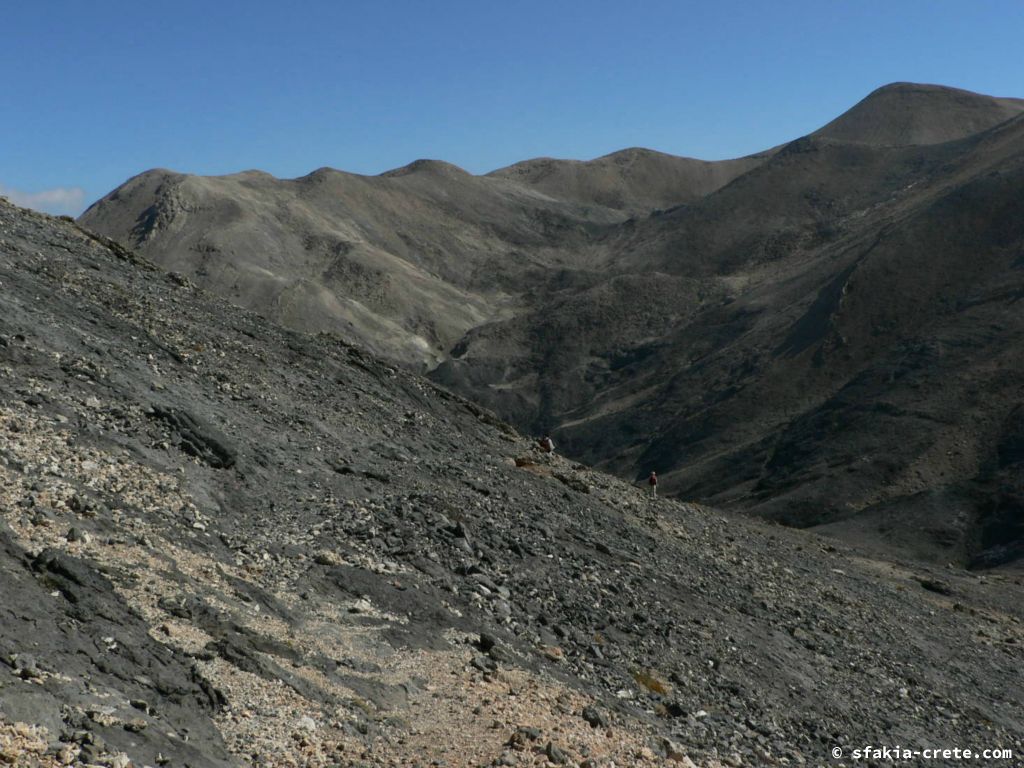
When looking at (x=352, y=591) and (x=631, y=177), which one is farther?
(x=631, y=177)

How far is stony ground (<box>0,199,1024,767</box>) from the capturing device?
29.3 feet

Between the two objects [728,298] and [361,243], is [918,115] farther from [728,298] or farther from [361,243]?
[361,243]

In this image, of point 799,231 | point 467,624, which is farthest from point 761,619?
point 799,231

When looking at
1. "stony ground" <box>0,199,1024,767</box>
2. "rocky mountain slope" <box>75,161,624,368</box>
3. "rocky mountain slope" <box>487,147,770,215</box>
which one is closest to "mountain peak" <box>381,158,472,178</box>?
"rocky mountain slope" <box>75,161,624,368</box>

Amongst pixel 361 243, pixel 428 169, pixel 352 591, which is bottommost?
pixel 352 591

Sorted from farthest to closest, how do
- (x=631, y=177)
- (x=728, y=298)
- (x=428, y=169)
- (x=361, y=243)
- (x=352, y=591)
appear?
(x=631, y=177) < (x=428, y=169) < (x=361, y=243) < (x=728, y=298) < (x=352, y=591)

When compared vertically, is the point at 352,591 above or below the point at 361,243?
→ below

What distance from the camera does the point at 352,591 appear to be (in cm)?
1291

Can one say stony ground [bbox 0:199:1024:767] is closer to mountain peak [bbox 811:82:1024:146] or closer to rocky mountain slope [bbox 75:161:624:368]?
rocky mountain slope [bbox 75:161:624:368]

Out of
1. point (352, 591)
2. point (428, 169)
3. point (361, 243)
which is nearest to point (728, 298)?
point (361, 243)

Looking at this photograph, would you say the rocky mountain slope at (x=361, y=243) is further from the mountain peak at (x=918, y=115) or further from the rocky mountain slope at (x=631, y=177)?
the mountain peak at (x=918, y=115)

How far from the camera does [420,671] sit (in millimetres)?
11352

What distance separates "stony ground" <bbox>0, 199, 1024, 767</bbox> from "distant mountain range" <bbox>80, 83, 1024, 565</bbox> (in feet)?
71.6

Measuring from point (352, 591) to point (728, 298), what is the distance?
259ft
